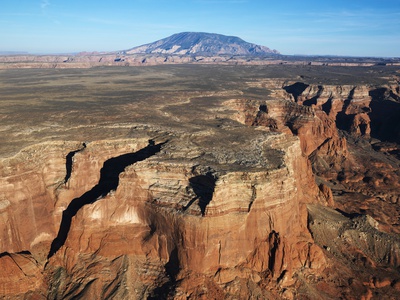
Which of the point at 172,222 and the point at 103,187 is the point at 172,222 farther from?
the point at 103,187

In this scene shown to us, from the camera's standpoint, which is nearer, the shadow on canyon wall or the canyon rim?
the canyon rim

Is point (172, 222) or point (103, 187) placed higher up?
point (103, 187)

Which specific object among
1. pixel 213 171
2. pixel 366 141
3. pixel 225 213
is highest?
pixel 213 171

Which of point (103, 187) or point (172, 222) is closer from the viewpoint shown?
point (172, 222)

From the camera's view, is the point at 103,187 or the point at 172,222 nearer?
the point at 172,222

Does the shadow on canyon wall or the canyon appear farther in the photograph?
the shadow on canyon wall

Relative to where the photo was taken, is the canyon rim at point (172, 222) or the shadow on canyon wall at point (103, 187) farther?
the shadow on canyon wall at point (103, 187)

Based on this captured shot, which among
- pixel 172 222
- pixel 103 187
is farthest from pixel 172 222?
pixel 103 187

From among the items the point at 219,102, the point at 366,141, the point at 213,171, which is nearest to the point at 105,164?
the point at 213,171

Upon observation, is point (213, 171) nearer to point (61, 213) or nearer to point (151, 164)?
point (151, 164)

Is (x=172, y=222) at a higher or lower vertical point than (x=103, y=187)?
lower

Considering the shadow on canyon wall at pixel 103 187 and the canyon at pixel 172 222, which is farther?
the shadow on canyon wall at pixel 103 187
